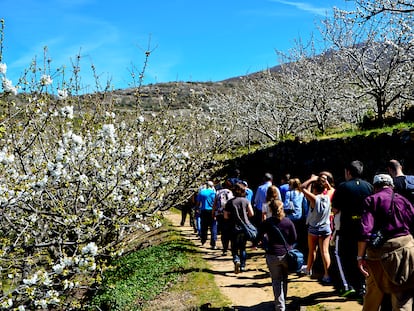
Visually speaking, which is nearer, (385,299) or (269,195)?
(385,299)

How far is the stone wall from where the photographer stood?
10.2m

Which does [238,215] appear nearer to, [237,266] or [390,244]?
[237,266]

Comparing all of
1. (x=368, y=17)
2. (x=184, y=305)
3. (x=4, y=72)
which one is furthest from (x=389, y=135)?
(x=4, y=72)

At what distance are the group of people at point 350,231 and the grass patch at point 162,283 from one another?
3.60 ft

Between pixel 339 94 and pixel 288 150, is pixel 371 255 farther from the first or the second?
pixel 339 94

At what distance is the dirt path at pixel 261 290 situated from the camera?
6770mm

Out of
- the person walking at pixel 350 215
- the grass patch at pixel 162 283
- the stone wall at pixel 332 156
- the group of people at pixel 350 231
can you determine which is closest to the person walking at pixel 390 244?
the group of people at pixel 350 231

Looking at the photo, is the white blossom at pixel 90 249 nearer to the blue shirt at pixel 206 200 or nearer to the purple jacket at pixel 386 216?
the purple jacket at pixel 386 216

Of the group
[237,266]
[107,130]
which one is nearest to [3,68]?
[107,130]

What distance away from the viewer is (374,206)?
4.81m

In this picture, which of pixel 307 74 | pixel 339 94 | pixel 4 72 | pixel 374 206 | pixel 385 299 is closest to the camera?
pixel 374 206

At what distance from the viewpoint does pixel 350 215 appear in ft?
20.8

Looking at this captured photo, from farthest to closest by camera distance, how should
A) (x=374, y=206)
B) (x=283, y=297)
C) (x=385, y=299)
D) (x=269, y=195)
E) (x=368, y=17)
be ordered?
(x=368, y=17)
(x=269, y=195)
(x=283, y=297)
(x=385, y=299)
(x=374, y=206)

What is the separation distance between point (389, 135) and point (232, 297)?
18.8 feet
